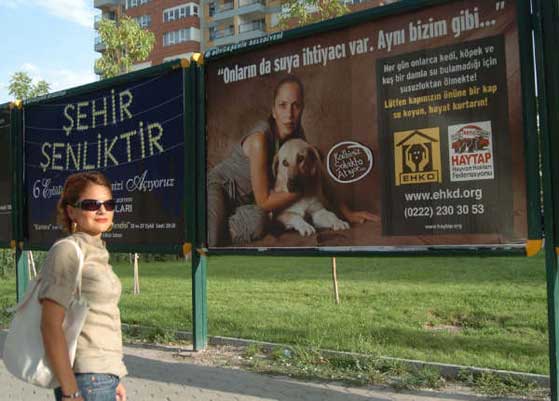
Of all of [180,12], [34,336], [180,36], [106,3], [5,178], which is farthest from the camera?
[106,3]

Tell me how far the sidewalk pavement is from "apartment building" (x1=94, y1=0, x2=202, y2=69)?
200 ft

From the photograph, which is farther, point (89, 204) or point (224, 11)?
point (224, 11)

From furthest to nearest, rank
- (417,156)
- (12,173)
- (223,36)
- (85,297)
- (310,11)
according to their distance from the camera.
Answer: (223,36) → (310,11) → (12,173) → (417,156) → (85,297)

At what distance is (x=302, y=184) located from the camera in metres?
6.30

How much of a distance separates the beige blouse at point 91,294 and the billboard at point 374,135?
3094mm

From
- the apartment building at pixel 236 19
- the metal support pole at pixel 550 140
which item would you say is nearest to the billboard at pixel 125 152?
the metal support pole at pixel 550 140

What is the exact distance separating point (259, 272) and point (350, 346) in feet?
33.1

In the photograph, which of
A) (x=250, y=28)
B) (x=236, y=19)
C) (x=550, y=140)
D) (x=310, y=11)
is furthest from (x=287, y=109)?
(x=236, y=19)

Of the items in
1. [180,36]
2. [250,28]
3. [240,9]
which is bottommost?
[250,28]

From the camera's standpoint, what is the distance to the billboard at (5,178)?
385 inches

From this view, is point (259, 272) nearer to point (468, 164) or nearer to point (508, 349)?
point (508, 349)

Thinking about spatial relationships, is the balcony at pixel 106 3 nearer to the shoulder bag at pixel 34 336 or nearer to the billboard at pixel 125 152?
the billboard at pixel 125 152

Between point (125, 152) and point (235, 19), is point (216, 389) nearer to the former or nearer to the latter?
point (125, 152)

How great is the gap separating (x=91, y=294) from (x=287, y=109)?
3950 millimetres
